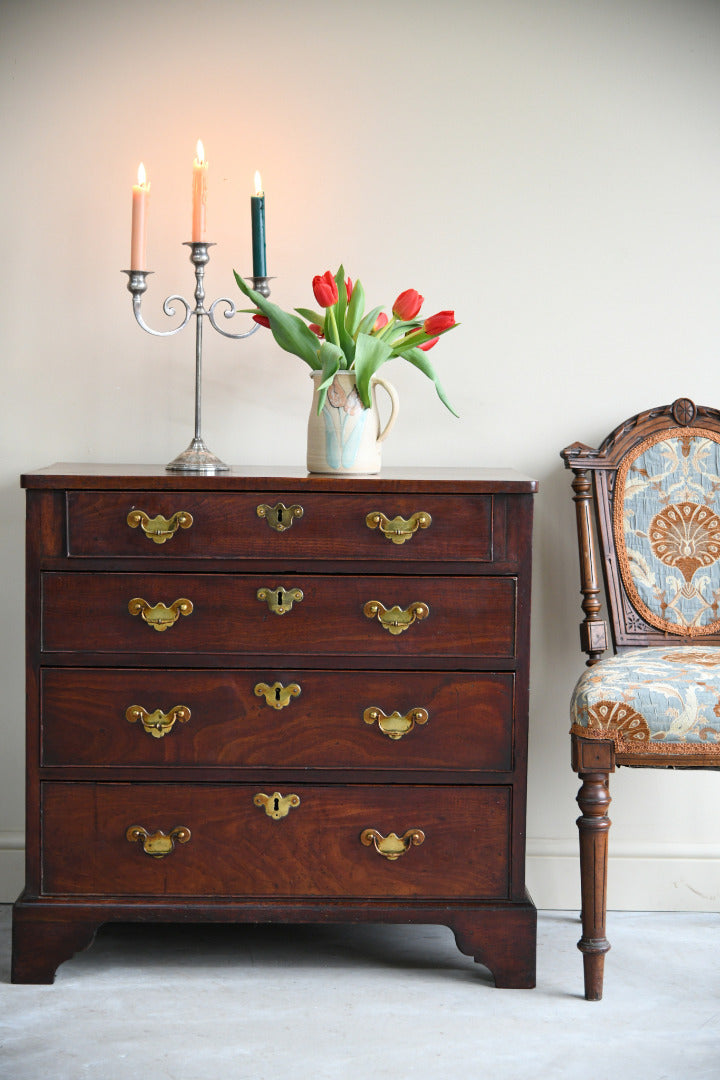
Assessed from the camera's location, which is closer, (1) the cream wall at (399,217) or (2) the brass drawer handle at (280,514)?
(2) the brass drawer handle at (280,514)

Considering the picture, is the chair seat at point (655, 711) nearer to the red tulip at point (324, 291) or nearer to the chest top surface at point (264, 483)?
the chest top surface at point (264, 483)

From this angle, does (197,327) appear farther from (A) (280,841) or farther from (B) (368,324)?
(A) (280,841)

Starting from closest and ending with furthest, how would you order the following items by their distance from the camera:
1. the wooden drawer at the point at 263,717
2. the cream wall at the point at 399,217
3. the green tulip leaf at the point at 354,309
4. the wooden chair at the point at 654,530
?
the wooden drawer at the point at 263,717 → the green tulip leaf at the point at 354,309 → the wooden chair at the point at 654,530 → the cream wall at the point at 399,217

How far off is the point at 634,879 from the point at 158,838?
3.85ft

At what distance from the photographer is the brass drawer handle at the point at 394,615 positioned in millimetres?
2057

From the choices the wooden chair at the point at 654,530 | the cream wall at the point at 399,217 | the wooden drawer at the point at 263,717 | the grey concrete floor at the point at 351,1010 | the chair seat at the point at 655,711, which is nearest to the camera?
the grey concrete floor at the point at 351,1010

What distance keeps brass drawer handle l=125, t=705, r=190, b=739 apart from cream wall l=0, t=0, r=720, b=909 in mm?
653

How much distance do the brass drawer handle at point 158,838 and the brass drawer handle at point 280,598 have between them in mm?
461

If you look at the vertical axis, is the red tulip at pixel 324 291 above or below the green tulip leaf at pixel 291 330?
above

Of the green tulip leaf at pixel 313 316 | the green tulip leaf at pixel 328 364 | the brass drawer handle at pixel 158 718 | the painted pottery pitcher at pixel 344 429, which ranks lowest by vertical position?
the brass drawer handle at pixel 158 718

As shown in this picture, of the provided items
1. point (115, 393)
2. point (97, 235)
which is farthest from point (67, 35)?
point (115, 393)

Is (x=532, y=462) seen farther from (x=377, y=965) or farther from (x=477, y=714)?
(x=377, y=965)

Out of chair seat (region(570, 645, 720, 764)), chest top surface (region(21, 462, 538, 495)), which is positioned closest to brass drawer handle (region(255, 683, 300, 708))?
chest top surface (region(21, 462, 538, 495))

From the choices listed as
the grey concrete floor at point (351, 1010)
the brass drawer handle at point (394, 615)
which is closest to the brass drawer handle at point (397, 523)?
the brass drawer handle at point (394, 615)
